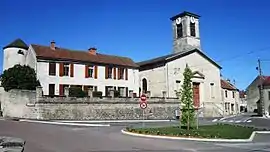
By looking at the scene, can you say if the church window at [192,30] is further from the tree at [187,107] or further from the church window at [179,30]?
the tree at [187,107]

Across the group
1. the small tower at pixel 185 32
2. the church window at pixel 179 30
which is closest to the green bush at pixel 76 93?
the small tower at pixel 185 32

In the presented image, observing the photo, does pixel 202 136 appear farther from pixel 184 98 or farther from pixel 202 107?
pixel 202 107

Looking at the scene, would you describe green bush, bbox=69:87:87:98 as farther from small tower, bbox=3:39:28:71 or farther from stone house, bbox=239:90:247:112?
stone house, bbox=239:90:247:112

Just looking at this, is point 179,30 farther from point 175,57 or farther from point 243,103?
point 243,103

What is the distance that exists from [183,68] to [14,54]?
86.6ft

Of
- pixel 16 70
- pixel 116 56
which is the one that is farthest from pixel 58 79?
pixel 116 56

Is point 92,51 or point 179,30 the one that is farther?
point 179,30

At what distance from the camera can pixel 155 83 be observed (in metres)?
52.5

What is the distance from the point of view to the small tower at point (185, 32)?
181 ft

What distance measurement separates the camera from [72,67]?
42.5 meters

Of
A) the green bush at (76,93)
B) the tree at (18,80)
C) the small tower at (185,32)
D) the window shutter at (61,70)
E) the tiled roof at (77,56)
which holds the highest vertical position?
the small tower at (185,32)

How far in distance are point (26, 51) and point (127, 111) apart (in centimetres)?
1691

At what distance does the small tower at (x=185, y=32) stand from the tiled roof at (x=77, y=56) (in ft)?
34.1

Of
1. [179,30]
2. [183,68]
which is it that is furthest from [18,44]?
[179,30]
